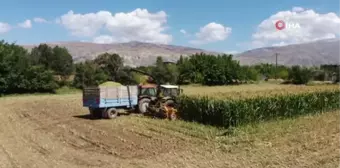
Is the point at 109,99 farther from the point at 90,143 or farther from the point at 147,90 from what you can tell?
the point at 90,143

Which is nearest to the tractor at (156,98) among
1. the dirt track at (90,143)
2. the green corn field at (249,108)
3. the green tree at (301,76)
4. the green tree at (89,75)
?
the dirt track at (90,143)

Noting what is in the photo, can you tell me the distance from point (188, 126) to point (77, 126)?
5.24 meters

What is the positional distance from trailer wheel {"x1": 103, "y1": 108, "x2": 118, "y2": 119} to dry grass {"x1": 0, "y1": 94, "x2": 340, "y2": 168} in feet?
3.31

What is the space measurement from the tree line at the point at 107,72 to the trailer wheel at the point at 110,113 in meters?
17.7

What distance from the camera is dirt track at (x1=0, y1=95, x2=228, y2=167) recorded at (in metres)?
12.4

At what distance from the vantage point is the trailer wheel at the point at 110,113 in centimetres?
2158

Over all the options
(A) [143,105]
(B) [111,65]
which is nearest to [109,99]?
(A) [143,105]

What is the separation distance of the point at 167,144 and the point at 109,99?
8164 mm

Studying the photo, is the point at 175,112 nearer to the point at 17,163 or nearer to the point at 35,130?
the point at 35,130

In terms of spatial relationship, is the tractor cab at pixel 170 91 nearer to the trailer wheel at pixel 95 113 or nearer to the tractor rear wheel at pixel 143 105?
the tractor rear wheel at pixel 143 105

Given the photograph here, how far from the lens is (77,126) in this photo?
A: 1931cm

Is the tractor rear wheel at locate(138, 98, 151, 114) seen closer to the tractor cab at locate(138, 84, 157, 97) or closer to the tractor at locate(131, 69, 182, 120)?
the tractor at locate(131, 69, 182, 120)

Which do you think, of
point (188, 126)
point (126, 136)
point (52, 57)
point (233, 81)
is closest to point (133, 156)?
point (126, 136)

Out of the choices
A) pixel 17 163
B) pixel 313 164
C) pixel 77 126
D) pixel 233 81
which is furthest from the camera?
pixel 233 81
